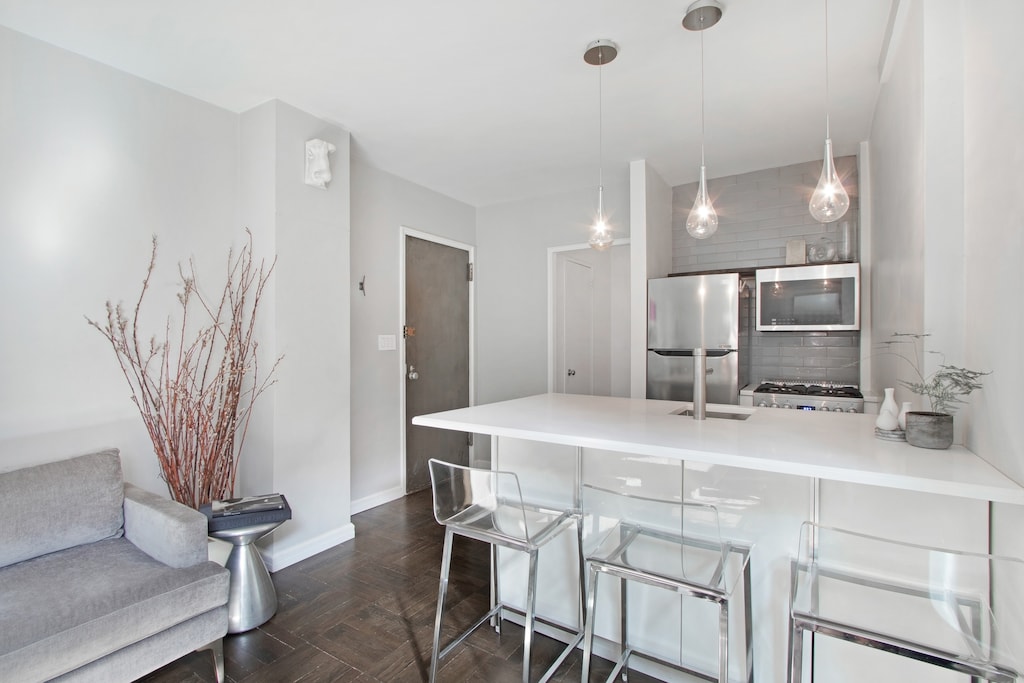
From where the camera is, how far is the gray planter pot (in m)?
1.45

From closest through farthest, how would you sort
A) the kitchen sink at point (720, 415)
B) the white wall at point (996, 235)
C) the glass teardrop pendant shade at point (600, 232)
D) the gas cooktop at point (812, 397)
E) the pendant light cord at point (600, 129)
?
1. the white wall at point (996, 235)
2. the kitchen sink at point (720, 415)
3. the pendant light cord at point (600, 129)
4. the glass teardrop pendant shade at point (600, 232)
5. the gas cooktop at point (812, 397)

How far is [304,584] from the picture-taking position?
2535 mm

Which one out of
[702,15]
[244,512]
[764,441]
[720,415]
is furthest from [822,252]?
[244,512]

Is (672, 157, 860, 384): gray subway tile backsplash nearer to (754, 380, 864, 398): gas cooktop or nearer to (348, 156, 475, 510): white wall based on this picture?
(754, 380, 864, 398): gas cooktop

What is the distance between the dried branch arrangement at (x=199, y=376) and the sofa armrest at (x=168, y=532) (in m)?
0.43

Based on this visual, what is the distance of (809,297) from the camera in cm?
342

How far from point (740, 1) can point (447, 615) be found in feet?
9.65

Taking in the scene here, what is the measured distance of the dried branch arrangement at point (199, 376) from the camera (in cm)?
242

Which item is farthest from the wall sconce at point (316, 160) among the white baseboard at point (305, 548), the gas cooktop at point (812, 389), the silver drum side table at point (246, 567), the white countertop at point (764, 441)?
the gas cooktop at point (812, 389)

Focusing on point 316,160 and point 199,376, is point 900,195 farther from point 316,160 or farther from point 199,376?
point 199,376

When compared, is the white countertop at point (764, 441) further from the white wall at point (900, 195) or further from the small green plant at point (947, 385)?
the white wall at point (900, 195)

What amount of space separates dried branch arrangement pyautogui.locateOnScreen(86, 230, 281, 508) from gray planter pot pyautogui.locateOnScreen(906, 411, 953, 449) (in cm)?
284

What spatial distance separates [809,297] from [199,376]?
4.01m

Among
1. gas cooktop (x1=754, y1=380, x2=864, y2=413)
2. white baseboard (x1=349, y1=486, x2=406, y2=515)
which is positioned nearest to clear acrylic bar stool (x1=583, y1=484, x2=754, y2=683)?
gas cooktop (x1=754, y1=380, x2=864, y2=413)
